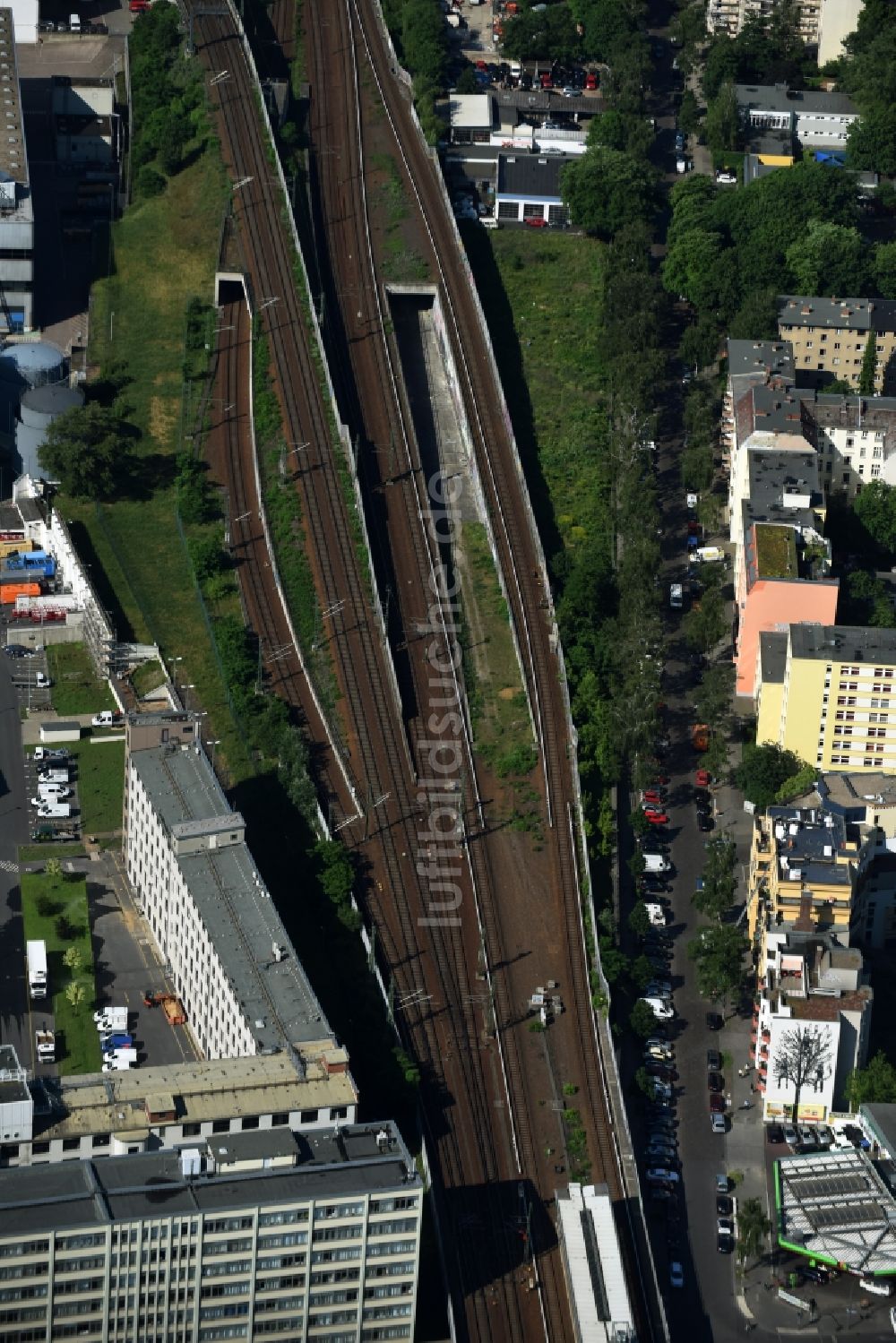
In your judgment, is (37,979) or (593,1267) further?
(37,979)

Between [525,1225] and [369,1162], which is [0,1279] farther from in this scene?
[525,1225]

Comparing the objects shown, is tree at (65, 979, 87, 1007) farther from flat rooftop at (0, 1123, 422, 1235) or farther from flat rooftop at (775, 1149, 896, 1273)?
flat rooftop at (775, 1149, 896, 1273)

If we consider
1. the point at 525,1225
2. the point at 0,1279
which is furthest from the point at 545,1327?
the point at 0,1279

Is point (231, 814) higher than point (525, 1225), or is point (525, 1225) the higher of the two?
point (231, 814)

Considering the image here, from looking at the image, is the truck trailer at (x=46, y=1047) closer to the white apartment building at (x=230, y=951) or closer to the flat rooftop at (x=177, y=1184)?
the white apartment building at (x=230, y=951)

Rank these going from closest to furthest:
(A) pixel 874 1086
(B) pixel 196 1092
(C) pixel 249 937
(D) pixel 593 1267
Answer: (B) pixel 196 1092 < (D) pixel 593 1267 < (C) pixel 249 937 < (A) pixel 874 1086

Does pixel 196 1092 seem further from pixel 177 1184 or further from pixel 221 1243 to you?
pixel 221 1243

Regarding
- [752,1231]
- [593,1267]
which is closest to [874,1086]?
[752,1231]
